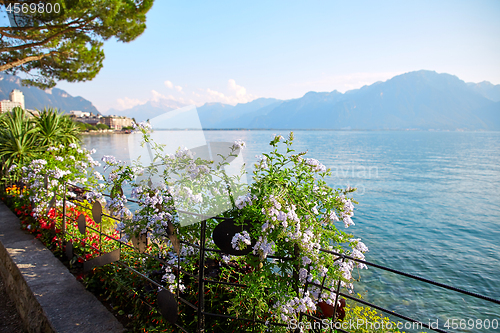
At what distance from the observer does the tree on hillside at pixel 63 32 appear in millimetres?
8500

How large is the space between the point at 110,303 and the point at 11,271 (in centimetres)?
186

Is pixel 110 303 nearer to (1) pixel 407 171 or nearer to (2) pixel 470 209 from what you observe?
(2) pixel 470 209

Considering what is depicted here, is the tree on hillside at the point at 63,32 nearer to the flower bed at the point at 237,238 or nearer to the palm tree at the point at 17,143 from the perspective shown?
the palm tree at the point at 17,143

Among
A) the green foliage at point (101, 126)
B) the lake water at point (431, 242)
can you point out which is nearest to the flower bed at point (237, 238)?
the lake water at point (431, 242)

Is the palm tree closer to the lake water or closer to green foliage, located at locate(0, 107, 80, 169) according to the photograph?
green foliage, located at locate(0, 107, 80, 169)

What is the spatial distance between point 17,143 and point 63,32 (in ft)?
14.8

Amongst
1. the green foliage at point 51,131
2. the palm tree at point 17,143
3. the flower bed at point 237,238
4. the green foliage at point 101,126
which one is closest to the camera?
the flower bed at point 237,238

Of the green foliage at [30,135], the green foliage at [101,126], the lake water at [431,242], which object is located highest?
the green foliage at [101,126]

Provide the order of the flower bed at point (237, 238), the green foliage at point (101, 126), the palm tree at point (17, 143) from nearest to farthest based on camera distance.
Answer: the flower bed at point (237, 238) → the palm tree at point (17, 143) → the green foliage at point (101, 126)

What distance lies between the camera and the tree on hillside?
8.50 metres

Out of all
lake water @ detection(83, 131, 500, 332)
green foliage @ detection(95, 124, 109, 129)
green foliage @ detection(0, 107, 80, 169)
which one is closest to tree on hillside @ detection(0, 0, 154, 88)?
green foliage @ detection(0, 107, 80, 169)

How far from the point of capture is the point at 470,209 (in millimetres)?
17984

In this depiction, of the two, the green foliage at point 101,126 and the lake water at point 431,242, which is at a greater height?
the green foliage at point 101,126

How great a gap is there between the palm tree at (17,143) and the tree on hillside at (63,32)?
335 centimetres
